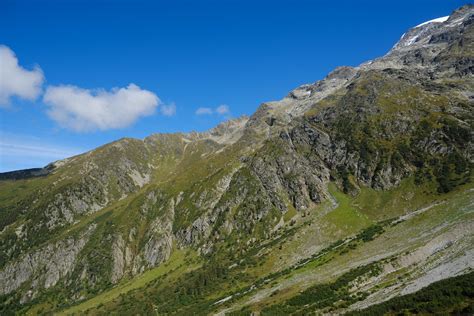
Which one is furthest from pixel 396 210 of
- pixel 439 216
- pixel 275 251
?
pixel 275 251

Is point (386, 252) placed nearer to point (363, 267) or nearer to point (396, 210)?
point (363, 267)

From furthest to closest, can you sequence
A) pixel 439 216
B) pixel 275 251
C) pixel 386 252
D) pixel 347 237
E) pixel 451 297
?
1. pixel 275 251
2. pixel 347 237
3. pixel 439 216
4. pixel 386 252
5. pixel 451 297

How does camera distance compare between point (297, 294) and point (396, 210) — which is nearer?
point (297, 294)

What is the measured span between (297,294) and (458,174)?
120858 millimetres

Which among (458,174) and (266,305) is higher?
(458,174)

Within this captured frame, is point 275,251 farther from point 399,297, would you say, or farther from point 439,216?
point 399,297

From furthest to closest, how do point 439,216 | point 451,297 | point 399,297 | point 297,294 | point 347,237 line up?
point 347,237
point 439,216
point 297,294
point 399,297
point 451,297

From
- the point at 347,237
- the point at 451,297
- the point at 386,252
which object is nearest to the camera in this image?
the point at 451,297

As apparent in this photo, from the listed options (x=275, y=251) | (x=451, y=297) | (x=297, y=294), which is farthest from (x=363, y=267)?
(x=275, y=251)

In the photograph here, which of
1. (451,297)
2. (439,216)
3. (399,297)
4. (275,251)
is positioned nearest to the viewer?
(451,297)

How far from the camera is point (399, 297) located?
3076 inches

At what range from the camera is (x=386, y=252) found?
425 feet

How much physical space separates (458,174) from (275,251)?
330 ft

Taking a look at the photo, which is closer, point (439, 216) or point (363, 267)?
point (363, 267)
